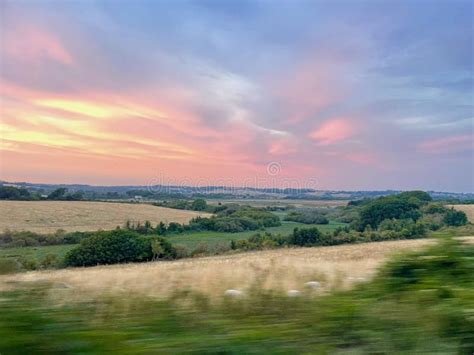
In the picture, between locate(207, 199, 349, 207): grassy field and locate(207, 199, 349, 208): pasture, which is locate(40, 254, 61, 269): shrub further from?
locate(207, 199, 349, 207): grassy field

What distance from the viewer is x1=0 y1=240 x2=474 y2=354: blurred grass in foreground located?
8.61ft

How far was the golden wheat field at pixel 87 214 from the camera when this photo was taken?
21484 mm

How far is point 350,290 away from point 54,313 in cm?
263

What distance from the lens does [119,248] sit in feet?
63.6

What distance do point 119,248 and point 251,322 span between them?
1696cm

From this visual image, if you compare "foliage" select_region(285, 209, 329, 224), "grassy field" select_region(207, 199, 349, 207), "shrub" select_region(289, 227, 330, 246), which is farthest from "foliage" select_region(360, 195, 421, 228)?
"grassy field" select_region(207, 199, 349, 207)

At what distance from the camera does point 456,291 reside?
3.94 metres

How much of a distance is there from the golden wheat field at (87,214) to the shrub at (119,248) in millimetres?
1472

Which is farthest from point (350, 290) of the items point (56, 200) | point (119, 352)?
point (56, 200)

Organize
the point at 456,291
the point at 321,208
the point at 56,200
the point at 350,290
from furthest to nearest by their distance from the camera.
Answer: the point at 321,208
the point at 56,200
the point at 350,290
the point at 456,291

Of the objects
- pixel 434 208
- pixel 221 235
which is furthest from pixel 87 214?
pixel 434 208

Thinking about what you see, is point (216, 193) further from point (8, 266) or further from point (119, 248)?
point (8, 266)

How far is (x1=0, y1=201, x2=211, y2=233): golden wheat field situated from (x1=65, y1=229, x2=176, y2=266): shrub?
4.83ft

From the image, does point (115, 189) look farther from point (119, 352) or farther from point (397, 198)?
point (119, 352)
